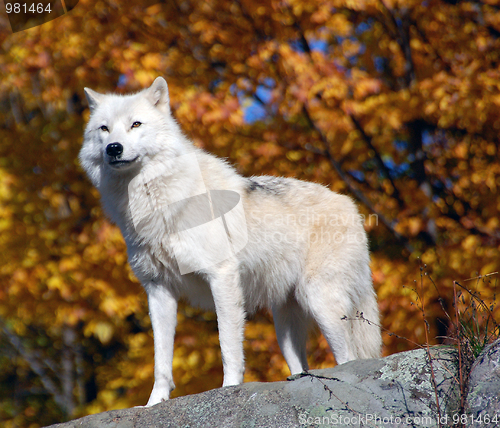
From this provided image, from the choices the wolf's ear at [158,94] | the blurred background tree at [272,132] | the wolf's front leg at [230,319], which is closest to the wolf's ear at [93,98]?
the wolf's ear at [158,94]

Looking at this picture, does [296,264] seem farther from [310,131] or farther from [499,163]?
[499,163]

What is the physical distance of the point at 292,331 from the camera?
14.2ft

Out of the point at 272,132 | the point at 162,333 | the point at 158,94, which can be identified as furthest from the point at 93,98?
the point at 272,132

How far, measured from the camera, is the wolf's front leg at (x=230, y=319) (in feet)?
11.0

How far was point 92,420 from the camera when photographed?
3.15 meters

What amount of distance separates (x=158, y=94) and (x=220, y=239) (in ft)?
4.26

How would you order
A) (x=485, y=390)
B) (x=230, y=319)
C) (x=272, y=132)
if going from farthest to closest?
(x=272, y=132)
(x=230, y=319)
(x=485, y=390)

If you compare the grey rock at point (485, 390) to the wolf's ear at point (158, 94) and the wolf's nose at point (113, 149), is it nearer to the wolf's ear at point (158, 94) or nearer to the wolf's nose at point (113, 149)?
the wolf's nose at point (113, 149)

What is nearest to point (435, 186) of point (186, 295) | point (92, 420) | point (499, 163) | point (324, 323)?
point (499, 163)

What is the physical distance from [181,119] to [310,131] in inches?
61.7

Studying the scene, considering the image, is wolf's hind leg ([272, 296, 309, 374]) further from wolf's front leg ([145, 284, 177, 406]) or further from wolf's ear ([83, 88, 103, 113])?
wolf's ear ([83, 88, 103, 113])

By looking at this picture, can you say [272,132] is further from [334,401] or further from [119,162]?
[334,401]

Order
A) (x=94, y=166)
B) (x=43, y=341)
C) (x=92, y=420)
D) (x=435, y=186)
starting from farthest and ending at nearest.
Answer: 1. (x=43, y=341)
2. (x=435, y=186)
3. (x=94, y=166)
4. (x=92, y=420)

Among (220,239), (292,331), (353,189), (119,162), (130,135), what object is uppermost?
(130,135)
